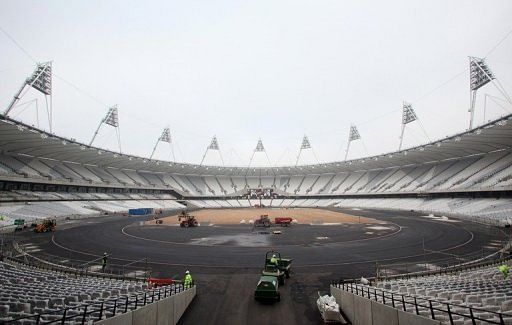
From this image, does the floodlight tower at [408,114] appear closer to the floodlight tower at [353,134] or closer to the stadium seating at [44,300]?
the floodlight tower at [353,134]

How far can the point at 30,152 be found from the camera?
63.3m

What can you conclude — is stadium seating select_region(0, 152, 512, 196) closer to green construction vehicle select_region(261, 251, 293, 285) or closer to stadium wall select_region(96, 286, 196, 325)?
green construction vehicle select_region(261, 251, 293, 285)

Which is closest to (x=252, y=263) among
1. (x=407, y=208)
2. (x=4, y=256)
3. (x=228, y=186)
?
(x=4, y=256)

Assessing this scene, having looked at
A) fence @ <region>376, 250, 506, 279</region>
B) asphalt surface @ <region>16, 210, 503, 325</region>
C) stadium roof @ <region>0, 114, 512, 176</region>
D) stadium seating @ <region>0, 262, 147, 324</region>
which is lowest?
asphalt surface @ <region>16, 210, 503, 325</region>

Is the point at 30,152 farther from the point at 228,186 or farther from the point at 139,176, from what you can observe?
the point at 228,186

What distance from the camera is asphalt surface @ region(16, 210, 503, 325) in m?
14.4

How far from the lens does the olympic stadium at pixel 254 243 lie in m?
10.3

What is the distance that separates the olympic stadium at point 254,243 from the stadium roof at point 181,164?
1.40ft

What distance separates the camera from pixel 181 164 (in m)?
99.2

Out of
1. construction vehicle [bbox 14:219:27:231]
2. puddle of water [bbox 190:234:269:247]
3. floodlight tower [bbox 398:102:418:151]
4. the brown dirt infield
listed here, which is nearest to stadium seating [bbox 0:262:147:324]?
puddle of water [bbox 190:234:269:247]

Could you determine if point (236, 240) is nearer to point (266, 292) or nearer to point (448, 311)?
point (266, 292)

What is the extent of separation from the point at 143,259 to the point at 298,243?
1716 centimetres

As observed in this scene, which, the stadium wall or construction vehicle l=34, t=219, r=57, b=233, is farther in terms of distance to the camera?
construction vehicle l=34, t=219, r=57, b=233

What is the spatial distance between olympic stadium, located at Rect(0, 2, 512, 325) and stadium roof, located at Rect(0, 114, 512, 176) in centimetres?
43
